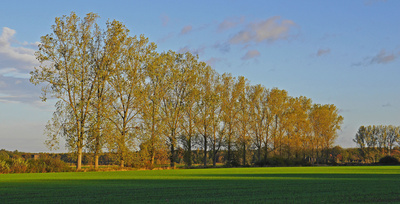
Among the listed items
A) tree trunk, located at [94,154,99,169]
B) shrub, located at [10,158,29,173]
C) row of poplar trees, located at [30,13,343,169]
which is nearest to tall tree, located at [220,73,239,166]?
row of poplar trees, located at [30,13,343,169]

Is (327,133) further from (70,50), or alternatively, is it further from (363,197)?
(363,197)

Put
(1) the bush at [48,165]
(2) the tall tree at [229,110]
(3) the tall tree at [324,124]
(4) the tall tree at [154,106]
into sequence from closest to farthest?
1. (1) the bush at [48,165]
2. (4) the tall tree at [154,106]
3. (2) the tall tree at [229,110]
4. (3) the tall tree at [324,124]

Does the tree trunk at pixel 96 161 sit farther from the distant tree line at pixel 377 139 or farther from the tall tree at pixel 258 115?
the distant tree line at pixel 377 139

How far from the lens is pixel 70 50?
1490 inches

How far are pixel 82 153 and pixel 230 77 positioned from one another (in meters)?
30.9

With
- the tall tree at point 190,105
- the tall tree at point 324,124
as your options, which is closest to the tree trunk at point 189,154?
the tall tree at point 190,105

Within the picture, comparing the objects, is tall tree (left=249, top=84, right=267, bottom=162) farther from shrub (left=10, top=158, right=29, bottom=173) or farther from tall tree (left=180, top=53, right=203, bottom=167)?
shrub (left=10, top=158, right=29, bottom=173)

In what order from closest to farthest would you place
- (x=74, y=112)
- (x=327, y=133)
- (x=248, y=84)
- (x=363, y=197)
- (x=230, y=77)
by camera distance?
(x=363, y=197)
(x=74, y=112)
(x=230, y=77)
(x=248, y=84)
(x=327, y=133)

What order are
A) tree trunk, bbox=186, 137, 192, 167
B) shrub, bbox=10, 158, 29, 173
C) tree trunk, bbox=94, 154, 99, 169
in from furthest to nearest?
tree trunk, bbox=186, 137, 192, 167
tree trunk, bbox=94, 154, 99, 169
shrub, bbox=10, 158, 29, 173

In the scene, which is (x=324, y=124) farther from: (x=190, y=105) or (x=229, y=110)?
(x=190, y=105)

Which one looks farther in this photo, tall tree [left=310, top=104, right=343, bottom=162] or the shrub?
tall tree [left=310, top=104, right=343, bottom=162]

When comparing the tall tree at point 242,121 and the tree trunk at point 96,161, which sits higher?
the tall tree at point 242,121

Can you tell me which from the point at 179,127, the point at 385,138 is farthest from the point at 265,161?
the point at 385,138

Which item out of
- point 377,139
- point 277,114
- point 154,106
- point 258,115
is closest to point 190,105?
point 154,106
